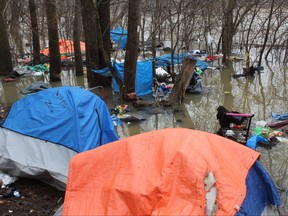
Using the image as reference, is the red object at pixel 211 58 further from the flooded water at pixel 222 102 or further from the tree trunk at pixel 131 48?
the tree trunk at pixel 131 48

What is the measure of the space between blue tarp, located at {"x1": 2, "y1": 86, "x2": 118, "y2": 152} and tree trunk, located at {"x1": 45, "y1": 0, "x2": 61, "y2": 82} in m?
6.90

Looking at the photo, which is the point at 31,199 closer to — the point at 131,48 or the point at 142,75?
the point at 131,48

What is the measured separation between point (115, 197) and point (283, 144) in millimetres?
4719

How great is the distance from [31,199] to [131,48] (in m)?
6.13

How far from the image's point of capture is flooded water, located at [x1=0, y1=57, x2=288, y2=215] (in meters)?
6.43

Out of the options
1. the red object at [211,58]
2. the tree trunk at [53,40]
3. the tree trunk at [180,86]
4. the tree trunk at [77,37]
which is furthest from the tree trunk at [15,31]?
the red object at [211,58]

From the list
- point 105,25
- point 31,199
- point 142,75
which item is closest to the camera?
point 31,199

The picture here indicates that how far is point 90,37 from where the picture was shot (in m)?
11.4

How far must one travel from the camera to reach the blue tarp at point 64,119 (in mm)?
5297

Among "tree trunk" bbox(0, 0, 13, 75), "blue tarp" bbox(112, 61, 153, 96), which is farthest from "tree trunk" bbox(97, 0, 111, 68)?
"tree trunk" bbox(0, 0, 13, 75)

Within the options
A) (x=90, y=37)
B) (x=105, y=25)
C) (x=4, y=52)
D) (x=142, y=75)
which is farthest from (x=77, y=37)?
(x=142, y=75)

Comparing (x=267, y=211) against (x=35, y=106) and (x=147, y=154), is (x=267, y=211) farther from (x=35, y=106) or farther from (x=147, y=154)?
(x=35, y=106)

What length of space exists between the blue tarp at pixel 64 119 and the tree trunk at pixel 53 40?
22.6 feet

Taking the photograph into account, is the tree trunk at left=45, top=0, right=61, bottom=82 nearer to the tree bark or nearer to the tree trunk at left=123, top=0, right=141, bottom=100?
the tree trunk at left=123, top=0, right=141, bottom=100
